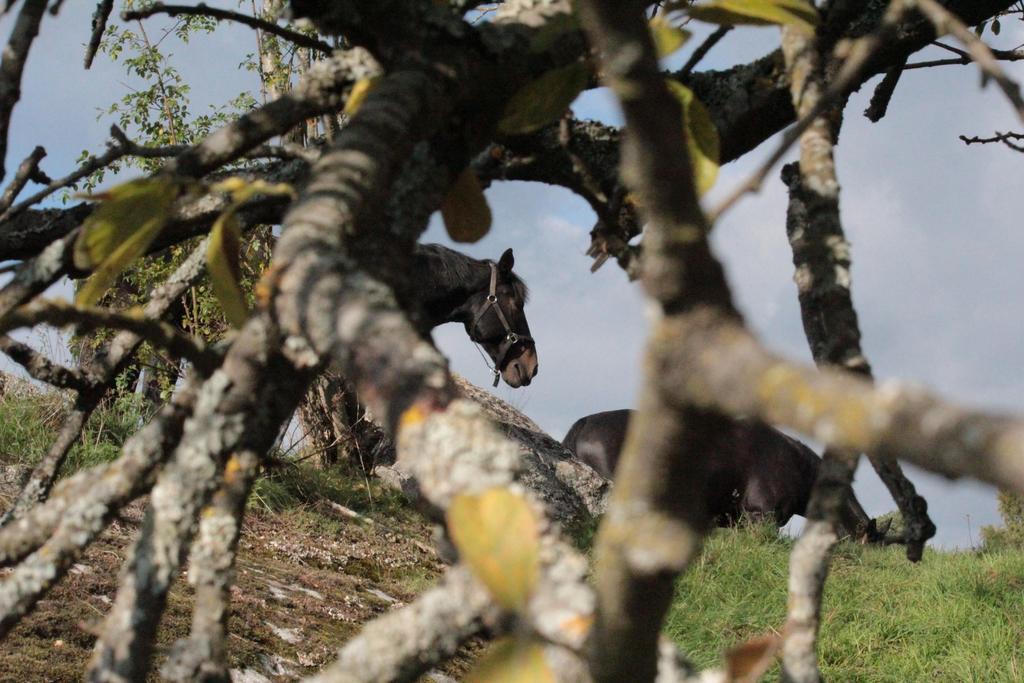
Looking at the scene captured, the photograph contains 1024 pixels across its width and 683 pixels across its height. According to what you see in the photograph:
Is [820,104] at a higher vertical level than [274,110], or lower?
lower

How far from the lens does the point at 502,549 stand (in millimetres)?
434

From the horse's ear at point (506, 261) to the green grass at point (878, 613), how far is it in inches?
121

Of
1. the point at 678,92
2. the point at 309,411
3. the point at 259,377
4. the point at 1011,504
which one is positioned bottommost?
the point at 1011,504

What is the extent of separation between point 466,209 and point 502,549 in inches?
21.7

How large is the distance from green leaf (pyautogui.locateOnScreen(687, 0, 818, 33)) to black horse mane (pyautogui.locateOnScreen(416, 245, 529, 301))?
715cm

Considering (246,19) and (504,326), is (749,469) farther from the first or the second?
(246,19)

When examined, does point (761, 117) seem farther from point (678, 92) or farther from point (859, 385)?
point (859, 385)

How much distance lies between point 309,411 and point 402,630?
7.34m

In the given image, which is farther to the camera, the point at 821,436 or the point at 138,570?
the point at 138,570

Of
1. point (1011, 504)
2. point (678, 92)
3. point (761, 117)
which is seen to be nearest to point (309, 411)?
point (1011, 504)

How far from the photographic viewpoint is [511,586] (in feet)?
1.42

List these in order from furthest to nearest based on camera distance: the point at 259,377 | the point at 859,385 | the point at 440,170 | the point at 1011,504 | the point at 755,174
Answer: the point at 1011,504
the point at 440,170
the point at 259,377
the point at 755,174
the point at 859,385

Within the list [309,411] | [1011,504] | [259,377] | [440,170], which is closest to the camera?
[259,377]

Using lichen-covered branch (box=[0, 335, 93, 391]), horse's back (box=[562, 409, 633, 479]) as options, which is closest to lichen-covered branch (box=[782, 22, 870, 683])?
lichen-covered branch (box=[0, 335, 93, 391])
